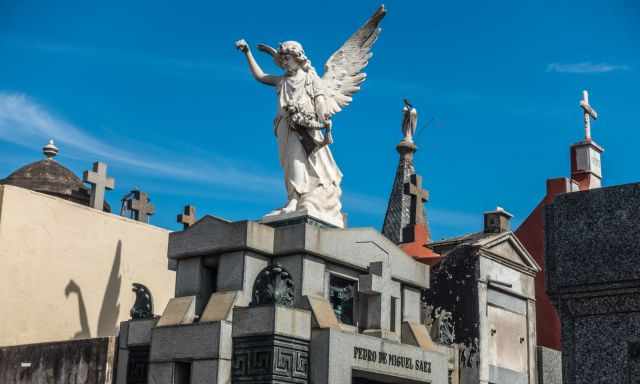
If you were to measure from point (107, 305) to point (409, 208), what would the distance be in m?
13.2

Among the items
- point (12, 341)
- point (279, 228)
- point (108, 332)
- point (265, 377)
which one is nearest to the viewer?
point (265, 377)

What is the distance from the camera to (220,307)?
1049 centimetres

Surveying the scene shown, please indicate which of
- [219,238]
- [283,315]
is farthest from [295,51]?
[283,315]

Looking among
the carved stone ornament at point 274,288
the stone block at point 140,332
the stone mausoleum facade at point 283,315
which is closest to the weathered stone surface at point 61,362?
the stone mausoleum facade at point 283,315

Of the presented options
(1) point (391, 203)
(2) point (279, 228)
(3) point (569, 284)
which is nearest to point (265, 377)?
(2) point (279, 228)

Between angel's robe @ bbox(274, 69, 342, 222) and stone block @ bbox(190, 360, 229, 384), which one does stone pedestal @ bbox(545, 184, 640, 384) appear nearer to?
stone block @ bbox(190, 360, 229, 384)

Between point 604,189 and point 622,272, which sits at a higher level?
point 604,189

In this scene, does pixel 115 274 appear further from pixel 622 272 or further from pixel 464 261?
pixel 622 272

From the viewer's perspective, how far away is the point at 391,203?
3105 centimetres

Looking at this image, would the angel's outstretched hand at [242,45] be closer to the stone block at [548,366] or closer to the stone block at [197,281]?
the stone block at [197,281]

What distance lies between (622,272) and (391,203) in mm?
26516

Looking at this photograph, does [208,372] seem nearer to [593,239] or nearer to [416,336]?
[416,336]

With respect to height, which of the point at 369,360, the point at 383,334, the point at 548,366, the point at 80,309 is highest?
the point at 80,309

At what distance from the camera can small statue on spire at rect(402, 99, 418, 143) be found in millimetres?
23753
